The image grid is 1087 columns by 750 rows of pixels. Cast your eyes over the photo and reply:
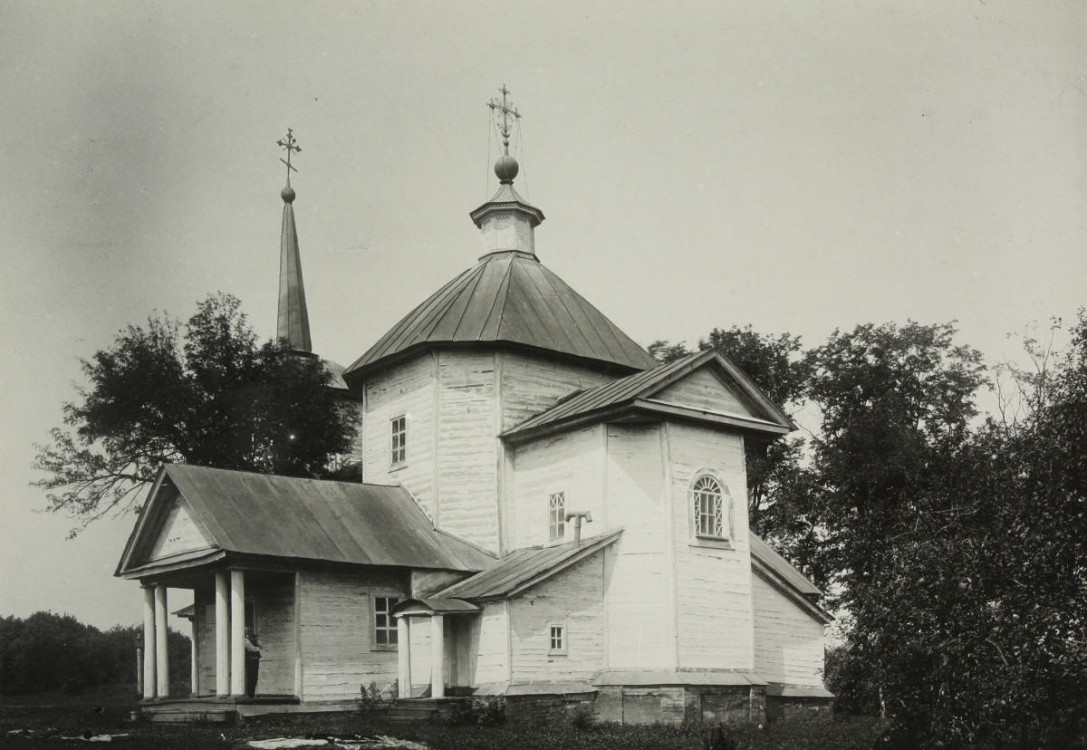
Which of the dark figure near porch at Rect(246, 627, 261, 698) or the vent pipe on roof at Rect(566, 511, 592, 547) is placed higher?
the vent pipe on roof at Rect(566, 511, 592, 547)

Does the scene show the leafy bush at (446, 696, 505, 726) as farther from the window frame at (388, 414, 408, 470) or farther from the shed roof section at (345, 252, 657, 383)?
the shed roof section at (345, 252, 657, 383)

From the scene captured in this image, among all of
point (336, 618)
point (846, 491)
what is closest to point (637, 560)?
point (336, 618)

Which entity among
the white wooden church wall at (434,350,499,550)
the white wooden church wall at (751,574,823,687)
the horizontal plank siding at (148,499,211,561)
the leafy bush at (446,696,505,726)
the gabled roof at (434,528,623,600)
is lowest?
the leafy bush at (446,696,505,726)

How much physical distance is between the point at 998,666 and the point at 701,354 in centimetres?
1113

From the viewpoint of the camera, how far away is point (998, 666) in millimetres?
12047

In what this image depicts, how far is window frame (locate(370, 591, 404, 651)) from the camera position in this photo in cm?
2294

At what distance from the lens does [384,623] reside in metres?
23.2

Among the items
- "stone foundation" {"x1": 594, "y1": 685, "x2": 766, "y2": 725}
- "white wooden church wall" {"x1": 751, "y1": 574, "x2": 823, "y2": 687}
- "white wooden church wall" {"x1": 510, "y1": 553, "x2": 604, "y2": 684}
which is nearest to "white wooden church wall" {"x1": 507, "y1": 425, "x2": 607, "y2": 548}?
"white wooden church wall" {"x1": 510, "y1": 553, "x2": 604, "y2": 684}

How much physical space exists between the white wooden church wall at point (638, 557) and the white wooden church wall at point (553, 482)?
0.39 metres

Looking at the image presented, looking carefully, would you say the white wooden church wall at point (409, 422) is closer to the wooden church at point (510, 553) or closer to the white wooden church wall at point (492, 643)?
the wooden church at point (510, 553)

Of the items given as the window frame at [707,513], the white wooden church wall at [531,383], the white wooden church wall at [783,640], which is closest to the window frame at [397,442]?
the white wooden church wall at [531,383]

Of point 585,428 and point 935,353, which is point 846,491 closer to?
point 935,353

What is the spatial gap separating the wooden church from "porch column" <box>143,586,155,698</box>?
49 mm

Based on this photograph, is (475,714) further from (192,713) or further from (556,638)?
(192,713)
